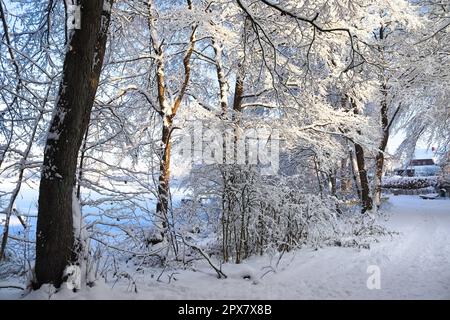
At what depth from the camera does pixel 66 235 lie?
3.59 m

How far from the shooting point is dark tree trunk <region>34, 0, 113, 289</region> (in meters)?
3.49

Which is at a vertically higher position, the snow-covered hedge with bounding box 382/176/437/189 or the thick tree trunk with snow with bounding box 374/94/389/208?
the thick tree trunk with snow with bounding box 374/94/389/208

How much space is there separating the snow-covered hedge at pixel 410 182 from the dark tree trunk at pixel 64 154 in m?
22.7

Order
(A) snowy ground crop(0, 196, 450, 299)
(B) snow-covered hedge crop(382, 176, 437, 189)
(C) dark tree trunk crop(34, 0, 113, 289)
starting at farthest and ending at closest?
(B) snow-covered hedge crop(382, 176, 437, 189) → (A) snowy ground crop(0, 196, 450, 299) → (C) dark tree trunk crop(34, 0, 113, 289)

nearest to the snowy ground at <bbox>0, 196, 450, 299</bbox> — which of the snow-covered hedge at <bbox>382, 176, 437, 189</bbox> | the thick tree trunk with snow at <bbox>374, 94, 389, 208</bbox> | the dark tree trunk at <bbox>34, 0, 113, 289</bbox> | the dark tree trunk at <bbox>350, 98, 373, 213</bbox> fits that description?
the dark tree trunk at <bbox>34, 0, 113, 289</bbox>

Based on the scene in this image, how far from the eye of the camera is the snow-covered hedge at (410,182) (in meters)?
22.2

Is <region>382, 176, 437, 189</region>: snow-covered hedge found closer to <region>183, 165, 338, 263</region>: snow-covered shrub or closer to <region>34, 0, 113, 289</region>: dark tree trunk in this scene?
<region>183, 165, 338, 263</region>: snow-covered shrub

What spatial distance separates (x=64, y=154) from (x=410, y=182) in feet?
80.2

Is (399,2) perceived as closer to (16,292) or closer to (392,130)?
(392,130)

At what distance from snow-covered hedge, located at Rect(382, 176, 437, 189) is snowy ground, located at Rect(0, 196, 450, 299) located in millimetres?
17595

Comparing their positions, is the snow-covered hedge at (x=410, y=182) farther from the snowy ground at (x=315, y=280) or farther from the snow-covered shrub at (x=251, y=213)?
the snow-covered shrub at (x=251, y=213)

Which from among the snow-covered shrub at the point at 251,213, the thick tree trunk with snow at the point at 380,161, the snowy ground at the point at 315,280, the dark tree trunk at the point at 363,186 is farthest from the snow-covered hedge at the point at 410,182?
the snow-covered shrub at the point at 251,213

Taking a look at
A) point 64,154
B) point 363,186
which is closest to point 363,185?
point 363,186
